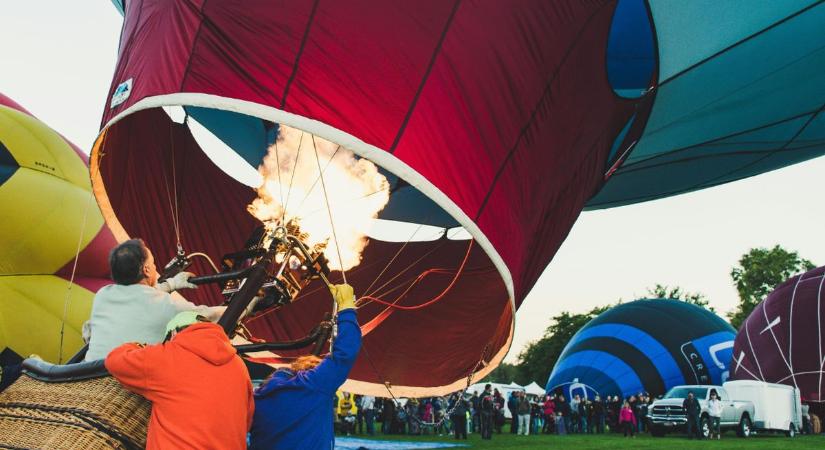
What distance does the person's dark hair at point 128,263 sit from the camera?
8.17 ft

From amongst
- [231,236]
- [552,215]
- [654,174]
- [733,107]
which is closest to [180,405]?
[552,215]

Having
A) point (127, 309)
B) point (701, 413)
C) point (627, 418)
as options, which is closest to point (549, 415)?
point (627, 418)

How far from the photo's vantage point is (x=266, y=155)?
5645 millimetres

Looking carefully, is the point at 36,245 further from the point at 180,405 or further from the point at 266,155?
the point at 180,405

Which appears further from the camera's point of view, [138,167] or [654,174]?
[654,174]

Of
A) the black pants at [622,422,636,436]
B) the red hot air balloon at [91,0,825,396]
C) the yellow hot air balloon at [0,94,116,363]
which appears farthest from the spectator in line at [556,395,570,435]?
the yellow hot air balloon at [0,94,116,363]

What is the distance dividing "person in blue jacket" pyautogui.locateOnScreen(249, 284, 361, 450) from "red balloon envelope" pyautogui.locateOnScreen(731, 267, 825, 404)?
50.4ft

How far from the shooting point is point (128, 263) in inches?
98.2

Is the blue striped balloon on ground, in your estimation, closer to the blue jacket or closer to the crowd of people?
the crowd of people

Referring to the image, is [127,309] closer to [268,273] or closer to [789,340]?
[268,273]

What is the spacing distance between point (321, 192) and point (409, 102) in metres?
1.80

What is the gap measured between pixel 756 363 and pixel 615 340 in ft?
11.7

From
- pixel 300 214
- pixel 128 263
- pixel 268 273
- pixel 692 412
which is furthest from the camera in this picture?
pixel 692 412

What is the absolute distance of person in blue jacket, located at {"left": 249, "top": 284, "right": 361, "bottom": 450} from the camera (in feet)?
8.20
